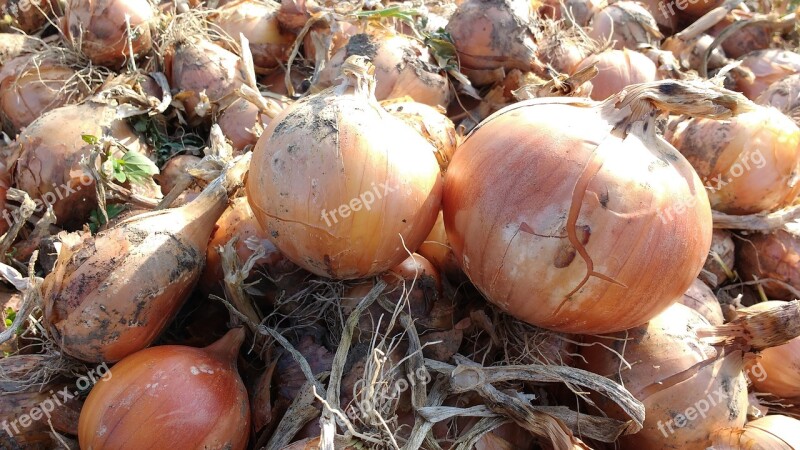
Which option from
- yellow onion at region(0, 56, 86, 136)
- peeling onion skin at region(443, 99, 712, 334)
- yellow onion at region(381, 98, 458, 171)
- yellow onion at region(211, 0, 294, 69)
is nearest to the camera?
peeling onion skin at region(443, 99, 712, 334)

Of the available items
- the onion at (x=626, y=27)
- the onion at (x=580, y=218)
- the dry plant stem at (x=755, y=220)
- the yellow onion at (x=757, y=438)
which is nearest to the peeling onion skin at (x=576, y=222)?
the onion at (x=580, y=218)

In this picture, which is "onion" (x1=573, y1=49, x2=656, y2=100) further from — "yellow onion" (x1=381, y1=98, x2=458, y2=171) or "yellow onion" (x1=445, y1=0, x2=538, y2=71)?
"yellow onion" (x1=381, y1=98, x2=458, y2=171)

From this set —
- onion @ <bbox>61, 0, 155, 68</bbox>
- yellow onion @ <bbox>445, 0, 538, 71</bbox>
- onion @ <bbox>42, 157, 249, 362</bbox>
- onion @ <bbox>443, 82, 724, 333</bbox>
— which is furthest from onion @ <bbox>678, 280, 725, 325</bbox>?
onion @ <bbox>61, 0, 155, 68</bbox>

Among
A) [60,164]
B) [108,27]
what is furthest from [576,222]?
[108,27]

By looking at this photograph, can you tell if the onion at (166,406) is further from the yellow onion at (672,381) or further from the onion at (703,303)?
the onion at (703,303)

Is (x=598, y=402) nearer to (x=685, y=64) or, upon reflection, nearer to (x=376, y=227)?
(x=376, y=227)

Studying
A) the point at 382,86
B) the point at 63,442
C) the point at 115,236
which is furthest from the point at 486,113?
the point at 63,442
